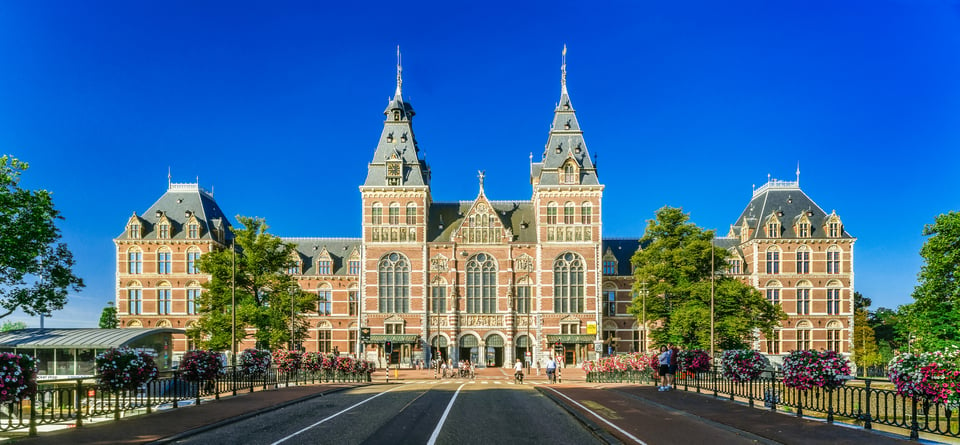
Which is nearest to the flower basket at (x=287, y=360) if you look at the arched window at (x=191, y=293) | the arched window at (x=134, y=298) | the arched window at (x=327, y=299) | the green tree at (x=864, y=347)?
the arched window at (x=191, y=293)

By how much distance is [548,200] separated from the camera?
200ft

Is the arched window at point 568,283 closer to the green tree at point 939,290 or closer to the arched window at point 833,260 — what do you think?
the arched window at point 833,260

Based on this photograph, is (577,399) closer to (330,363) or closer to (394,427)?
(394,427)

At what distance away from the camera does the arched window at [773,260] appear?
6284 centimetres

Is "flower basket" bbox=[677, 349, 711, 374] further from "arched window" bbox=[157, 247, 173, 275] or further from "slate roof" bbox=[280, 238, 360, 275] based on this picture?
"arched window" bbox=[157, 247, 173, 275]

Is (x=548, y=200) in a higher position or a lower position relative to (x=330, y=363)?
higher

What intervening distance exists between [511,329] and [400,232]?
43.5 ft

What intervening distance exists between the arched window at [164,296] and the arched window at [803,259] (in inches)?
2257

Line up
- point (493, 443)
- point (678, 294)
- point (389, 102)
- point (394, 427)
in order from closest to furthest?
1. point (493, 443)
2. point (394, 427)
3. point (678, 294)
4. point (389, 102)

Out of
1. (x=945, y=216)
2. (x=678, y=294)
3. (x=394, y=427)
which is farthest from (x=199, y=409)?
(x=945, y=216)

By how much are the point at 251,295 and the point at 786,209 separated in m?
48.0

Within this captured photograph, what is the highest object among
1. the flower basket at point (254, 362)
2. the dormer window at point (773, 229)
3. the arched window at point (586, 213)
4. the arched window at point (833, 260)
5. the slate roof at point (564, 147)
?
the slate roof at point (564, 147)

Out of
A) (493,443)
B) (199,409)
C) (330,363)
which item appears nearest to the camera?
(493,443)

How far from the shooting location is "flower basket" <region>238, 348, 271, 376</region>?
28.8m
